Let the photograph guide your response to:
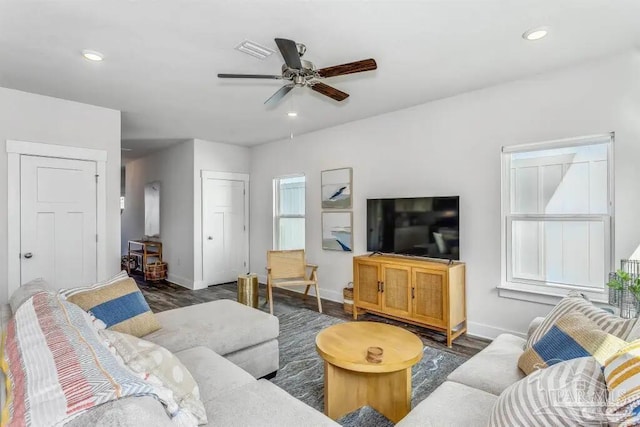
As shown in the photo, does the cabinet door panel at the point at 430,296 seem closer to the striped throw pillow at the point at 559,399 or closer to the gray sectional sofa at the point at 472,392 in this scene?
the gray sectional sofa at the point at 472,392

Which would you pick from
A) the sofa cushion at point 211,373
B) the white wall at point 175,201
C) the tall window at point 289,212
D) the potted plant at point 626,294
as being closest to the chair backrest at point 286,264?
the tall window at point 289,212

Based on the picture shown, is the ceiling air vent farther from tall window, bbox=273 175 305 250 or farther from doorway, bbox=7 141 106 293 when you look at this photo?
tall window, bbox=273 175 305 250

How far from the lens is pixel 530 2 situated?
200cm

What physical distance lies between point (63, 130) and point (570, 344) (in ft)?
15.8

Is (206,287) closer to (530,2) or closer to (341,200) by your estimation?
(341,200)

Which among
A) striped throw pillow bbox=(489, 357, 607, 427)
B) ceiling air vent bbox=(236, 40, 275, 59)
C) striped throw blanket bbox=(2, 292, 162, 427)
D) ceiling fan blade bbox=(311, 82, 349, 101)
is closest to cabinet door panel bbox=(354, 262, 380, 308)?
ceiling fan blade bbox=(311, 82, 349, 101)

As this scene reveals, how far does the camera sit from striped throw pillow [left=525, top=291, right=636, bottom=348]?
1.42m

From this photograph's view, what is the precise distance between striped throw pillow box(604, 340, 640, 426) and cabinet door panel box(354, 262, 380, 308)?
282 centimetres

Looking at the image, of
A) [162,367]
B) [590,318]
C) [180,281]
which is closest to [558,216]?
[590,318]

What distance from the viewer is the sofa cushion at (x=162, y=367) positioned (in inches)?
49.2

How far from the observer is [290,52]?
2.09 meters

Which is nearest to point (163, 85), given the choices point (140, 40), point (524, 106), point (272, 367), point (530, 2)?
point (140, 40)

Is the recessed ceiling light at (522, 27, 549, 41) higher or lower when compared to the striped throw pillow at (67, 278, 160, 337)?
higher

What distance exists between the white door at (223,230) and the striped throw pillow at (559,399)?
209 inches
